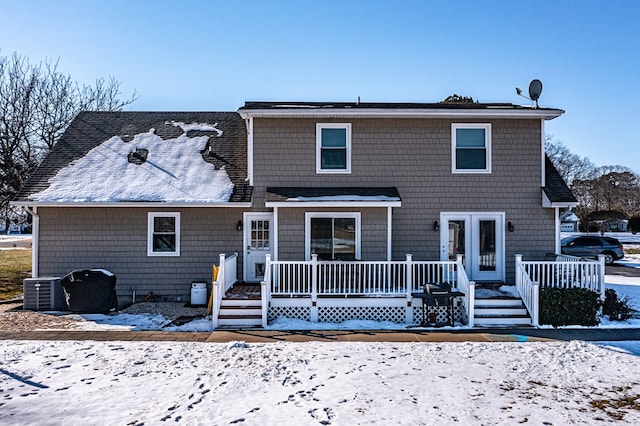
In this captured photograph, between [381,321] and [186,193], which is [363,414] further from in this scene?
[186,193]

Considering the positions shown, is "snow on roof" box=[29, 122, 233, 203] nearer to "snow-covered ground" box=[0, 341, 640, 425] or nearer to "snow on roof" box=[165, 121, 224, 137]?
"snow on roof" box=[165, 121, 224, 137]

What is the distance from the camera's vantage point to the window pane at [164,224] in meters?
12.2

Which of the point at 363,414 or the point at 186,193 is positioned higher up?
the point at 186,193

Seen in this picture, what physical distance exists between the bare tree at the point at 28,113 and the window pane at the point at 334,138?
43.0 ft

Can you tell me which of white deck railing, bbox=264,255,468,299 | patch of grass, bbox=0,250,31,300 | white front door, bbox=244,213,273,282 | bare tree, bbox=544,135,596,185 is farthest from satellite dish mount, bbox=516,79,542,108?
bare tree, bbox=544,135,596,185

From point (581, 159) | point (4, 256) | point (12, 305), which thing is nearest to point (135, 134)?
point (12, 305)

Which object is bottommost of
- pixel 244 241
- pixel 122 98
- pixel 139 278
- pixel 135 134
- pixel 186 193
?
pixel 139 278

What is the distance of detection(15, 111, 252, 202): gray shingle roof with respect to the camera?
12453 mm

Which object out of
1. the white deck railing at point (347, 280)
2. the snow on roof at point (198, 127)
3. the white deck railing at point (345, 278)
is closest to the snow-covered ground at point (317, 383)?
the white deck railing at point (347, 280)

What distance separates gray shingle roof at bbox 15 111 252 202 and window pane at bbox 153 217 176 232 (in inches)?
75.1

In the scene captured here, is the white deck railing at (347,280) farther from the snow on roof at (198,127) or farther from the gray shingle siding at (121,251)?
the snow on roof at (198,127)

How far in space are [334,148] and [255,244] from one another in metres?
3.42

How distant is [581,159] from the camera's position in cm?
5650

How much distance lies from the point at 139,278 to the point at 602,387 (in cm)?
1067
